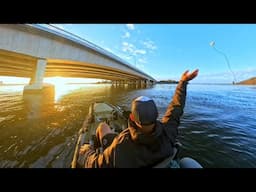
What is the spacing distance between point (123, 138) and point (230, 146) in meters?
4.87

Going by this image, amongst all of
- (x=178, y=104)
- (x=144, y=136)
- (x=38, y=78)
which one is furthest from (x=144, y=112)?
(x=38, y=78)

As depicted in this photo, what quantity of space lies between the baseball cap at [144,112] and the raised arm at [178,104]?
21.9 inches

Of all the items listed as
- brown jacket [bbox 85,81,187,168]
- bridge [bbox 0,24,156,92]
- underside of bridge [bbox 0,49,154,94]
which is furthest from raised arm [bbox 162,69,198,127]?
underside of bridge [bbox 0,49,154,94]

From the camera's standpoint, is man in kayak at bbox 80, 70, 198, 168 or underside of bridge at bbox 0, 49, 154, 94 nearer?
man in kayak at bbox 80, 70, 198, 168

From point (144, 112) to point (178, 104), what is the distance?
0.80 m

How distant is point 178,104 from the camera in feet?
6.61

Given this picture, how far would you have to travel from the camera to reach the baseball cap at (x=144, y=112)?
1.43 metres

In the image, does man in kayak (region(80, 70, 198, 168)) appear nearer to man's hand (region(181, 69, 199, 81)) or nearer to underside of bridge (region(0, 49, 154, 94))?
man's hand (region(181, 69, 199, 81))

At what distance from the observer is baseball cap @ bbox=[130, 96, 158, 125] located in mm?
1430

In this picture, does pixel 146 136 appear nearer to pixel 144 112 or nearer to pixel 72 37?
pixel 144 112

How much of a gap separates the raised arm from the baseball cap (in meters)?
0.56
